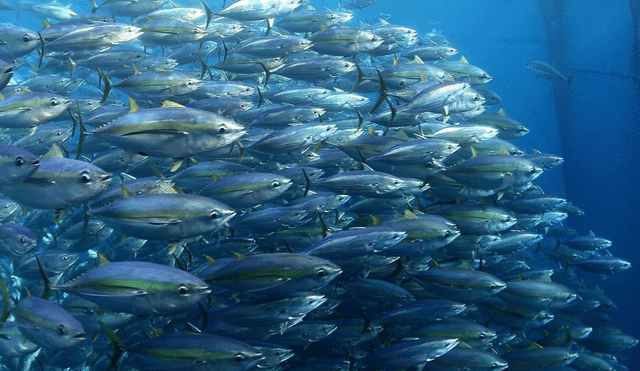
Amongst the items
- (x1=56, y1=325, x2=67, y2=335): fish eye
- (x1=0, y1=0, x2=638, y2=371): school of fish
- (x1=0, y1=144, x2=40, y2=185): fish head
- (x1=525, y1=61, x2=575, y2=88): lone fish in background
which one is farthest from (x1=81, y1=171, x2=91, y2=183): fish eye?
(x1=525, y1=61, x2=575, y2=88): lone fish in background

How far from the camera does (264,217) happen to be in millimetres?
3654

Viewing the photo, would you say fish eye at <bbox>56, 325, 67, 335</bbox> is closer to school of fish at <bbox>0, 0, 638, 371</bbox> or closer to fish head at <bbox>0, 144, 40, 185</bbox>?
school of fish at <bbox>0, 0, 638, 371</bbox>

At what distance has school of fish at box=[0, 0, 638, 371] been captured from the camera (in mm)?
2682

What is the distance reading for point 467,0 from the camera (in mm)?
55969

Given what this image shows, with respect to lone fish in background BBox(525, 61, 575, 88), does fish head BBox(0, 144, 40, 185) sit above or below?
below

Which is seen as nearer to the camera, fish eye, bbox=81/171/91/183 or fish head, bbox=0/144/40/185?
fish head, bbox=0/144/40/185

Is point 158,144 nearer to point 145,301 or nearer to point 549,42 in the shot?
point 145,301

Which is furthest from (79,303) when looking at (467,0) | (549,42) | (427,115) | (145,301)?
(467,0)

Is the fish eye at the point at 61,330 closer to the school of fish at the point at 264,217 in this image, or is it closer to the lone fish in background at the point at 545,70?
the school of fish at the point at 264,217

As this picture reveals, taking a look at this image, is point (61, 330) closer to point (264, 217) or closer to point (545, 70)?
point (264, 217)

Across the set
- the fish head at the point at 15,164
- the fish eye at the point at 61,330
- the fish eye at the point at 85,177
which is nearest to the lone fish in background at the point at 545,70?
the fish eye at the point at 85,177

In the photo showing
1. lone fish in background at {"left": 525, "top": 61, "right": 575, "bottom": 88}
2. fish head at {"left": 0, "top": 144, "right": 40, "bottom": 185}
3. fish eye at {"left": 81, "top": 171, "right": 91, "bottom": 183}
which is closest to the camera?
fish head at {"left": 0, "top": 144, "right": 40, "bottom": 185}

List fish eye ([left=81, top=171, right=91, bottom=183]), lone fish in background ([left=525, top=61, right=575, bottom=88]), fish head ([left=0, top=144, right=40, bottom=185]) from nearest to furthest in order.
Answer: fish head ([left=0, top=144, right=40, bottom=185])
fish eye ([left=81, top=171, right=91, bottom=183])
lone fish in background ([left=525, top=61, right=575, bottom=88])

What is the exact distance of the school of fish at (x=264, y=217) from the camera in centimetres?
268
